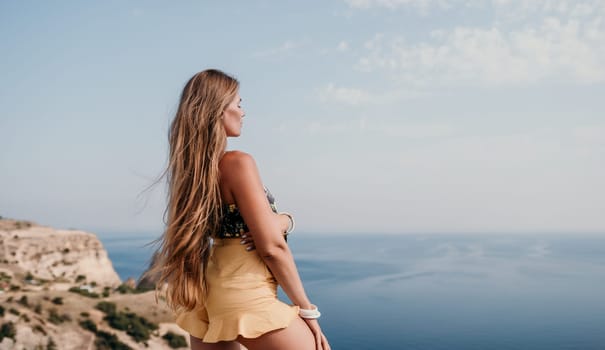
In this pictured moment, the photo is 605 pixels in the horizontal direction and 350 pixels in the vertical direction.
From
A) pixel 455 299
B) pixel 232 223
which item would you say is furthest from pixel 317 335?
pixel 455 299

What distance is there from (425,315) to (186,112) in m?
99.3

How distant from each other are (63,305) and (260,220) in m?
32.0

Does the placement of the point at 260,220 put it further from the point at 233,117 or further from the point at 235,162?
the point at 233,117

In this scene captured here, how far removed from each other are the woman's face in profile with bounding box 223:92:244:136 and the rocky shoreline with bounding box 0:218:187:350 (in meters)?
27.9

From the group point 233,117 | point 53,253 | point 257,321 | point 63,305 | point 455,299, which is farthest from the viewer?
point 455,299

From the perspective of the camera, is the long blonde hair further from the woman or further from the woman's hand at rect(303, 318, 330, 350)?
the woman's hand at rect(303, 318, 330, 350)

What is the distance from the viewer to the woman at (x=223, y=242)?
7.42 feet

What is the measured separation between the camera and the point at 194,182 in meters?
2.34

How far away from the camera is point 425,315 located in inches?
3757

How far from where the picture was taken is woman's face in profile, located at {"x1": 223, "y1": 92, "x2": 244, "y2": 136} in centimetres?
245

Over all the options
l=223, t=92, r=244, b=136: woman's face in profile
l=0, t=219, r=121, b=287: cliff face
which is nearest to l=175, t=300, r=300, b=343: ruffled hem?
l=223, t=92, r=244, b=136: woman's face in profile

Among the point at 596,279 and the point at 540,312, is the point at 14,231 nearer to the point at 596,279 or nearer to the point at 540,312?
the point at 540,312

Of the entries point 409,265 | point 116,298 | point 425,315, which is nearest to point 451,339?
point 425,315

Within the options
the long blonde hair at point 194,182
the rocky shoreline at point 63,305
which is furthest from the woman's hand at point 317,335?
the rocky shoreline at point 63,305
